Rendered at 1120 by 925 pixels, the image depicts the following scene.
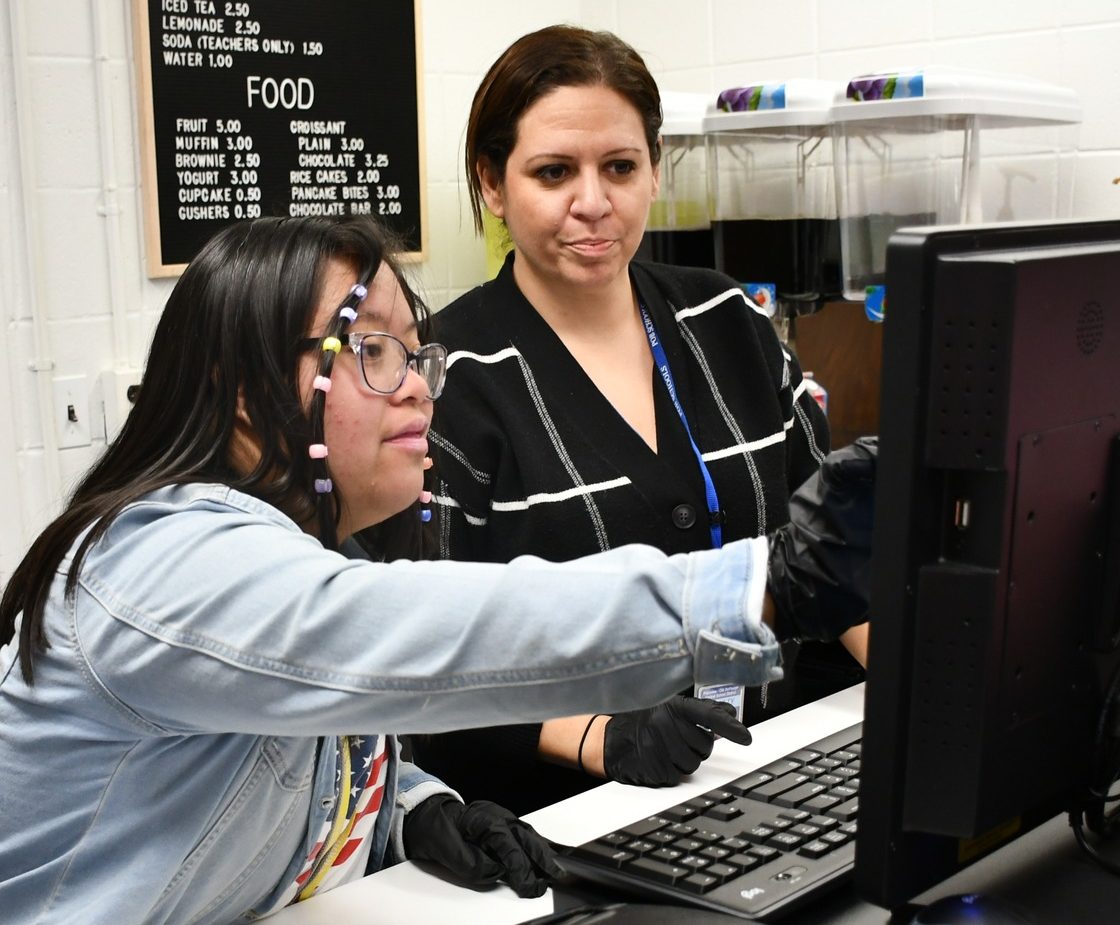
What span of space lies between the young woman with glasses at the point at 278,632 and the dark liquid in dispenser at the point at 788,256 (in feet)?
4.30

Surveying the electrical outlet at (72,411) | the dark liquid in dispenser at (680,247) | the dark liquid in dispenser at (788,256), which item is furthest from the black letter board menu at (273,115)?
the dark liquid in dispenser at (788,256)

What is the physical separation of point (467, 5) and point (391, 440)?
6.73 feet

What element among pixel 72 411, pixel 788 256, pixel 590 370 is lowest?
pixel 72 411

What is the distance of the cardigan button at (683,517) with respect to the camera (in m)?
1.87

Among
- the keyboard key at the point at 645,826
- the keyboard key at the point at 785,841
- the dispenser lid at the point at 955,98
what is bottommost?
the keyboard key at the point at 645,826

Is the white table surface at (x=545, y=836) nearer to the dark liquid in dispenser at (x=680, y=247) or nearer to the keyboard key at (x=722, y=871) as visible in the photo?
the keyboard key at (x=722, y=871)

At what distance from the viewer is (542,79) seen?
1930 millimetres

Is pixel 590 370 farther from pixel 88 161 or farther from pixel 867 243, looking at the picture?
pixel 88 161

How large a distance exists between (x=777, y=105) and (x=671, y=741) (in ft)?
4.73

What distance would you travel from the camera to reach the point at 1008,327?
79 centimetres

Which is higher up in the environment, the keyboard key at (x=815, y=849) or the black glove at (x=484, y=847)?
the keyboard key at (x=815, y=849)

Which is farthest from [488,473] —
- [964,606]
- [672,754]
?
[964,606]

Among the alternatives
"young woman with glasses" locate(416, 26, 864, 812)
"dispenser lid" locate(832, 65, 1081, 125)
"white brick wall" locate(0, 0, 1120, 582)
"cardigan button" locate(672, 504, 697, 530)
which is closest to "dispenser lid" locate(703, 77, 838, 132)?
"dispenser lid" locate(832, 65, 1081, 125)

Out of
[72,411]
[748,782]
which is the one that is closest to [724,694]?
[748,782]
